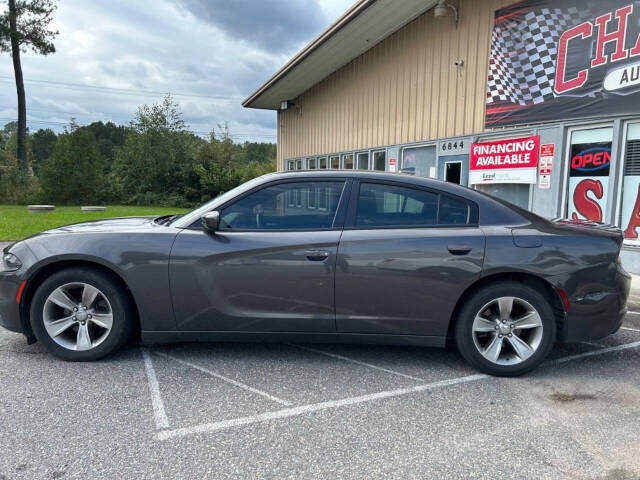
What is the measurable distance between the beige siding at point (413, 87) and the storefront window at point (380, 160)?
305 millimetres

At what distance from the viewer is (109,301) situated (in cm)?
336

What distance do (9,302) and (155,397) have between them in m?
1.48

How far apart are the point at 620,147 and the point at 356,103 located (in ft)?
26.6

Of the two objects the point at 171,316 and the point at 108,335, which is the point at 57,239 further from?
the point at 171,316

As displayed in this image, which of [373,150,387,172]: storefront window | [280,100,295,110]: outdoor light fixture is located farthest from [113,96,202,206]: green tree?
[373,150,387,172]: storefront window

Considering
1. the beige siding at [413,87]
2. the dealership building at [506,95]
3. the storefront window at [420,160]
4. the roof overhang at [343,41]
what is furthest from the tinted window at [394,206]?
the roof overhang at [343,41]

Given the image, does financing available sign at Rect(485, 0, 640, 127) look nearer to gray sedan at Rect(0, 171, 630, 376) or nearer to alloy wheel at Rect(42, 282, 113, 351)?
gray sedan at Rect(0, 171, 630, 376)

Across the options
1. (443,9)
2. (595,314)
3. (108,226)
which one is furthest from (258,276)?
(443,9)

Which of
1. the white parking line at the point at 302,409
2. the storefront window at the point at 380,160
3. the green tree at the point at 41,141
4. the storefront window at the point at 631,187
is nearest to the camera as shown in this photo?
the white parking line at the point at 302,409

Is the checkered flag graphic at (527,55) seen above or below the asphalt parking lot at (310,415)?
above

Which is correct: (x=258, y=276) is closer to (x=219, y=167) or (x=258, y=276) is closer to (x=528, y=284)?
(x=528, y=284)

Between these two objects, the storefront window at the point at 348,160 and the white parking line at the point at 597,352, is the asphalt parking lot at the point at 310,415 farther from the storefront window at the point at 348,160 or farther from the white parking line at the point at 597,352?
the storefront window at the point at 348,160

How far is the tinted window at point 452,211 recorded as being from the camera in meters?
3.38

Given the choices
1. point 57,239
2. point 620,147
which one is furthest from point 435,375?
point 620,147
